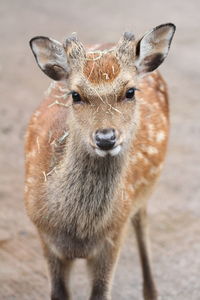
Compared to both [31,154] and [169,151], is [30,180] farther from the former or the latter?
[169,151]

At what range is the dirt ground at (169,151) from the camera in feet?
20.5

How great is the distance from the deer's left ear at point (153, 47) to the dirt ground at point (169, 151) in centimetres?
202

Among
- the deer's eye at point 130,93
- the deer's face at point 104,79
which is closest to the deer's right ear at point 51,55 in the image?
the deer's face at point 104,79

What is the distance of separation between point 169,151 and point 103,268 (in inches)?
149

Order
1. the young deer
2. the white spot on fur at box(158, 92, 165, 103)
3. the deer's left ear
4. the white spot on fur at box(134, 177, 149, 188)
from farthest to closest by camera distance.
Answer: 1. the white spot on fur at box(158, 92, 165, 103)
2. the white spot on fur at box(134, 177, 149, 188)
3. the deer's left ear
4. the young deer

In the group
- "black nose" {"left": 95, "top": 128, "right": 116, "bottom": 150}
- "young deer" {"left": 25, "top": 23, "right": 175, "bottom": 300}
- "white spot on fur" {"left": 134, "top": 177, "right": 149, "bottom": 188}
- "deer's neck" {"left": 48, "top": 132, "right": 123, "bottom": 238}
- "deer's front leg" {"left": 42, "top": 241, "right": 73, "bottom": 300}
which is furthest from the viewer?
"white spot on fur" {"left": 134, "top": 177, "right": 149, "bottom": 188}

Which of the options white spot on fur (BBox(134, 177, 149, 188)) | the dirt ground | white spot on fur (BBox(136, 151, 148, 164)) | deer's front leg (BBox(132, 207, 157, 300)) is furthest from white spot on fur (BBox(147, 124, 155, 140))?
the dirt ground

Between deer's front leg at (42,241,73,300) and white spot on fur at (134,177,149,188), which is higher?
white spot on fur at (134,177,149,188)

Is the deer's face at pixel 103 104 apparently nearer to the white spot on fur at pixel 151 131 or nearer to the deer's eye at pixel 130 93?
the deer's eye at pixel 130 93

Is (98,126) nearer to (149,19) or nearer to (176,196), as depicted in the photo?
(176,196)

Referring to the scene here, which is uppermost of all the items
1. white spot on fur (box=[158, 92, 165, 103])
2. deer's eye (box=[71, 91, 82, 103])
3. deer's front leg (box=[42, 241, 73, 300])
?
deer's eye (box=[71, 91, 82, 103])

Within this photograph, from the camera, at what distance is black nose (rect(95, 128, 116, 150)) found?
14.0 ft

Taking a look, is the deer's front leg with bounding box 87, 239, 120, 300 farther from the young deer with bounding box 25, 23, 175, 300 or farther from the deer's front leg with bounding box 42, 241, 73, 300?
the deer's front leg with bounding box 42, 241, 73, 300

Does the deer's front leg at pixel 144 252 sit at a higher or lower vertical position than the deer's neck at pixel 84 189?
lower
